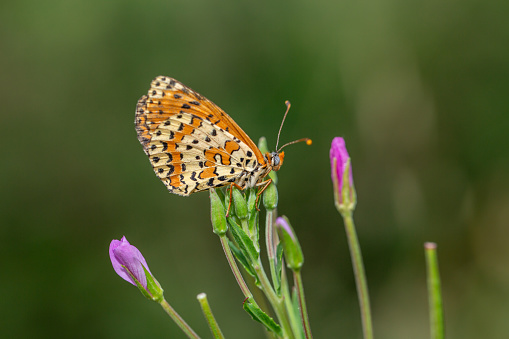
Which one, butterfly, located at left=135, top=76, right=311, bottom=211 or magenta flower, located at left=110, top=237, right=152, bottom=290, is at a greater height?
butterfly, located at left=135, top=76, right=311, bottom=211

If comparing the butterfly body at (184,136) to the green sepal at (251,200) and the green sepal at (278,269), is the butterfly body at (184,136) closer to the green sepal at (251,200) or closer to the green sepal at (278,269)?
the green sepal at (251,200)

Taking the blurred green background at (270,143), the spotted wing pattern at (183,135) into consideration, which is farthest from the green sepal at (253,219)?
the blurred green background at (270,143)

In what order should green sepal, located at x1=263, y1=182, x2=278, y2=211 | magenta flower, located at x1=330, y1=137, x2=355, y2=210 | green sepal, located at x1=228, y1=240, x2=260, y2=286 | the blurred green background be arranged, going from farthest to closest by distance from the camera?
1. the blurred green background
2. green sepal, located at x1=263, y1=182, x2=278, y2=211
3. green sepal, located at x1=228, y1=240, x2=260, y2=286
4. magenta flower, located at x1=330, y1=137, x2=355, y2=210

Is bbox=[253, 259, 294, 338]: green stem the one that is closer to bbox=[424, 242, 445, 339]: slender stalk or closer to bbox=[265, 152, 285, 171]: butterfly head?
bbox=[424, 242, 445, 339]: slender stalk

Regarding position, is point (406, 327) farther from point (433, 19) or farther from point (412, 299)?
point (433, 19)

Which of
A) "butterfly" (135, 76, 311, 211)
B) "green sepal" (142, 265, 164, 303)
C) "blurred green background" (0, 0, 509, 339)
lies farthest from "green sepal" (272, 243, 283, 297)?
"blurred green background" (0, 0, 509, 339)

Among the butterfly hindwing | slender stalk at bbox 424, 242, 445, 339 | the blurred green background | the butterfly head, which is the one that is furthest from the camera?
the blurred green background

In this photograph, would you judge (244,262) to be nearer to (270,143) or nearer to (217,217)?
(217,217)

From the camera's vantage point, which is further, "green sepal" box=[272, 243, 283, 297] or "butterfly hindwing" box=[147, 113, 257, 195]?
"butterfly hindwing" box=[147, 113, 257, 195]
